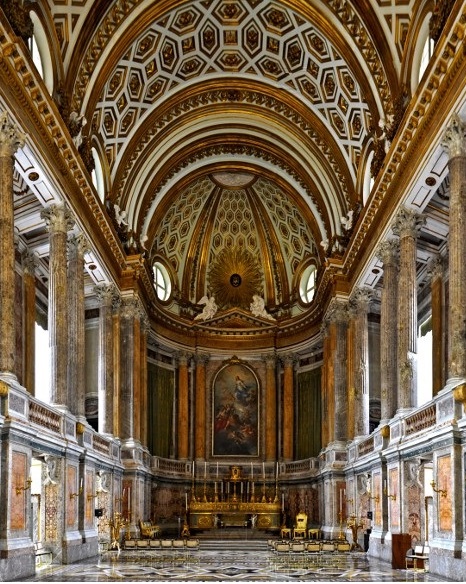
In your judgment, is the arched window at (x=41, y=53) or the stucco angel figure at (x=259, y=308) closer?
the arched window at (x=41, y=53)

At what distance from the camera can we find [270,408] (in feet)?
142

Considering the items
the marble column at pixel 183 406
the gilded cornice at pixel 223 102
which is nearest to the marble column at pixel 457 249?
the gilded cornice at pixel 223 102

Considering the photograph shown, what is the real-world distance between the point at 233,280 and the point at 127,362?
12.0 metres

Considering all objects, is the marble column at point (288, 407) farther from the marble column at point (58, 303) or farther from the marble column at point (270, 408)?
the marble column at point (58, 303)

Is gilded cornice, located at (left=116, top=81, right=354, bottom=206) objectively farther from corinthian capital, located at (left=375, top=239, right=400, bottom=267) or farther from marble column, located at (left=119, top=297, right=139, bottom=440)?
corinthian capital, located at (left=375, top=239, right=400, bottom=267)

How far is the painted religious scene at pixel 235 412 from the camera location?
43.3 meters

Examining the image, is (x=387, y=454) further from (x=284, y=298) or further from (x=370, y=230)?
(x=284, y=298)

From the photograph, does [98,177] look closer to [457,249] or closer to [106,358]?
[106,358]

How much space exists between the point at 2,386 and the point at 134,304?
16.9 meters

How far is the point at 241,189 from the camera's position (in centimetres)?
4334

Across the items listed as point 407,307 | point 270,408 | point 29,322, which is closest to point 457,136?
point 407,307

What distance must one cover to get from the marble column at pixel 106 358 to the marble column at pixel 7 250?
13196mm

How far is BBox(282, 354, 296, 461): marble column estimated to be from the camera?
42469 mm

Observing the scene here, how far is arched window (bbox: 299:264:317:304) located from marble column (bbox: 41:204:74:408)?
65.6 feet
